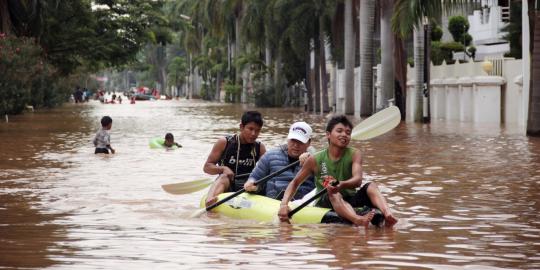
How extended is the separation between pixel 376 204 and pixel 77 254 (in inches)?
132

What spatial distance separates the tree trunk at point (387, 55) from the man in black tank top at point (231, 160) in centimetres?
3273

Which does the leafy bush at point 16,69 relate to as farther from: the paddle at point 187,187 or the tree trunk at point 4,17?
the paddle at point 187,187

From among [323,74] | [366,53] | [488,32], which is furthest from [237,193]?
[488,32]

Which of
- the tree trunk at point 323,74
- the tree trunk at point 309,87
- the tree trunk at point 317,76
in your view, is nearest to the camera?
the tree trunk at point 323,74

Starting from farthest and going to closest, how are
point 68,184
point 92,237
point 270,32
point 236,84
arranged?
point 236,84 < point 270,32 < point 68,184 < point 92,237

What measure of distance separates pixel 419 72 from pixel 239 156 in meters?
30.5

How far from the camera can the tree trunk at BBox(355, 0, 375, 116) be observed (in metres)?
50.5

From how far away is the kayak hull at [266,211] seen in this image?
12.5 meters

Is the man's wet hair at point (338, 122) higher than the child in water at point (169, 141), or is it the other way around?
the man's wet hair at point (338, 122)

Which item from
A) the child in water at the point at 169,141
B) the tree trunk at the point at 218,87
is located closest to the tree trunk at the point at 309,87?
the child in water at the point at 169,141

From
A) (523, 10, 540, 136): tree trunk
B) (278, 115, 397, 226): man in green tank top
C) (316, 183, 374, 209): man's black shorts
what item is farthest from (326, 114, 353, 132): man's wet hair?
(523, 10, 540, 136): tree trunk

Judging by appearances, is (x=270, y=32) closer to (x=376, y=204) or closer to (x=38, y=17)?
(x=38, y=17)

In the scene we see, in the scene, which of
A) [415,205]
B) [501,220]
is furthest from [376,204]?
[415,205]

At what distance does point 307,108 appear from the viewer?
6750 cm
